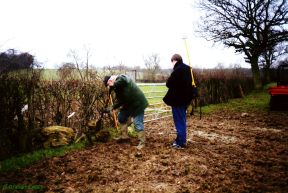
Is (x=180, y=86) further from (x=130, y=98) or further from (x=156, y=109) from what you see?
(x=156, y=109)

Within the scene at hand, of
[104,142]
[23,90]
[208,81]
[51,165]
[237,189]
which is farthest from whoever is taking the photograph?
[208,81]

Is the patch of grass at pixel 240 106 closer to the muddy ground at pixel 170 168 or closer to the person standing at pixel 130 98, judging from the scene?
the muddy ground at pixel 170 168

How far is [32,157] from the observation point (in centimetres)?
559

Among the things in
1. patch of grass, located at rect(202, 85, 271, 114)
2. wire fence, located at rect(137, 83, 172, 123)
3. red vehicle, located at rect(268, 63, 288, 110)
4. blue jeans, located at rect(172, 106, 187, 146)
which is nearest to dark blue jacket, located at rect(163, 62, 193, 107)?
blue jeans, located at rect(172, 106, 187, 146)

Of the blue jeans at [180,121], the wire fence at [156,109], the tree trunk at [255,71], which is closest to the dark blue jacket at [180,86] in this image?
the blue jeans at [180,121]

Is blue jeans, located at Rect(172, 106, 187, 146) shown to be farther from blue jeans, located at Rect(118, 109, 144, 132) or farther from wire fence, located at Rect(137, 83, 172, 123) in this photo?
wire fence, located at Rect(137, 83, 172, 123)

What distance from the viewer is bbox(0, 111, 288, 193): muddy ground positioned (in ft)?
13.4

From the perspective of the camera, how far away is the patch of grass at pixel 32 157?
5.12 metres

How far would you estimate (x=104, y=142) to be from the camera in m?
6.72

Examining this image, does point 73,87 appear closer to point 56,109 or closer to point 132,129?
point 56,109

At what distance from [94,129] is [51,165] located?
2199mm

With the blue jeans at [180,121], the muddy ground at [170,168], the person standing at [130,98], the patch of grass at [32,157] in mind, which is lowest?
the muddy ground at [170,168]

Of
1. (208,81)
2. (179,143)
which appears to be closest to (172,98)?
(179,143)

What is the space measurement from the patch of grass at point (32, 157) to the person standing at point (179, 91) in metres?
2.39
